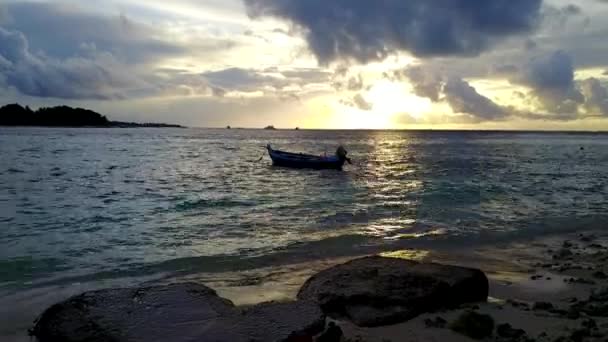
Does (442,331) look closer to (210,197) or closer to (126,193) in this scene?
(210,197)

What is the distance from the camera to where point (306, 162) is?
40188 mm

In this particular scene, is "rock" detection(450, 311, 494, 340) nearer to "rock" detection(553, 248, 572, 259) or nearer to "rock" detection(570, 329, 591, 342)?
"rock" detection(570, 329, 591, 342)

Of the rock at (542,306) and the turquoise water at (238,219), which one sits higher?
the rock at (542,306)

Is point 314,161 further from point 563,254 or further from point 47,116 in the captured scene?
point 47,116

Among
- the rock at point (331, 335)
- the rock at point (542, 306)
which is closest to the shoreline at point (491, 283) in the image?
the rock at point (542, 306)

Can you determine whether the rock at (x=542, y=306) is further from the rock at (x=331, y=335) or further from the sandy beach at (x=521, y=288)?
the rock at (x=331, y=335)

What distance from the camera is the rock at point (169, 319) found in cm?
571

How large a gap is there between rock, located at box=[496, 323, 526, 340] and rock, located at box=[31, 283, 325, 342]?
228 cm

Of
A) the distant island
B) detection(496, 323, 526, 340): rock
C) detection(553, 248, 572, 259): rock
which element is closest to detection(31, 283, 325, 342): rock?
detection(496, 323, 526, 340): rock

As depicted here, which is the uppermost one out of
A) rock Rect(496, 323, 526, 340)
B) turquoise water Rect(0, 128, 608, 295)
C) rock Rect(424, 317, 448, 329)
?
rock Rect(496, 323, 526, 340)

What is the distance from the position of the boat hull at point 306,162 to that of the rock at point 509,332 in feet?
109

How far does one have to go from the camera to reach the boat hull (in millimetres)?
39500

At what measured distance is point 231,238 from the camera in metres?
13.5

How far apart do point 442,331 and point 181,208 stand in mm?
13922
